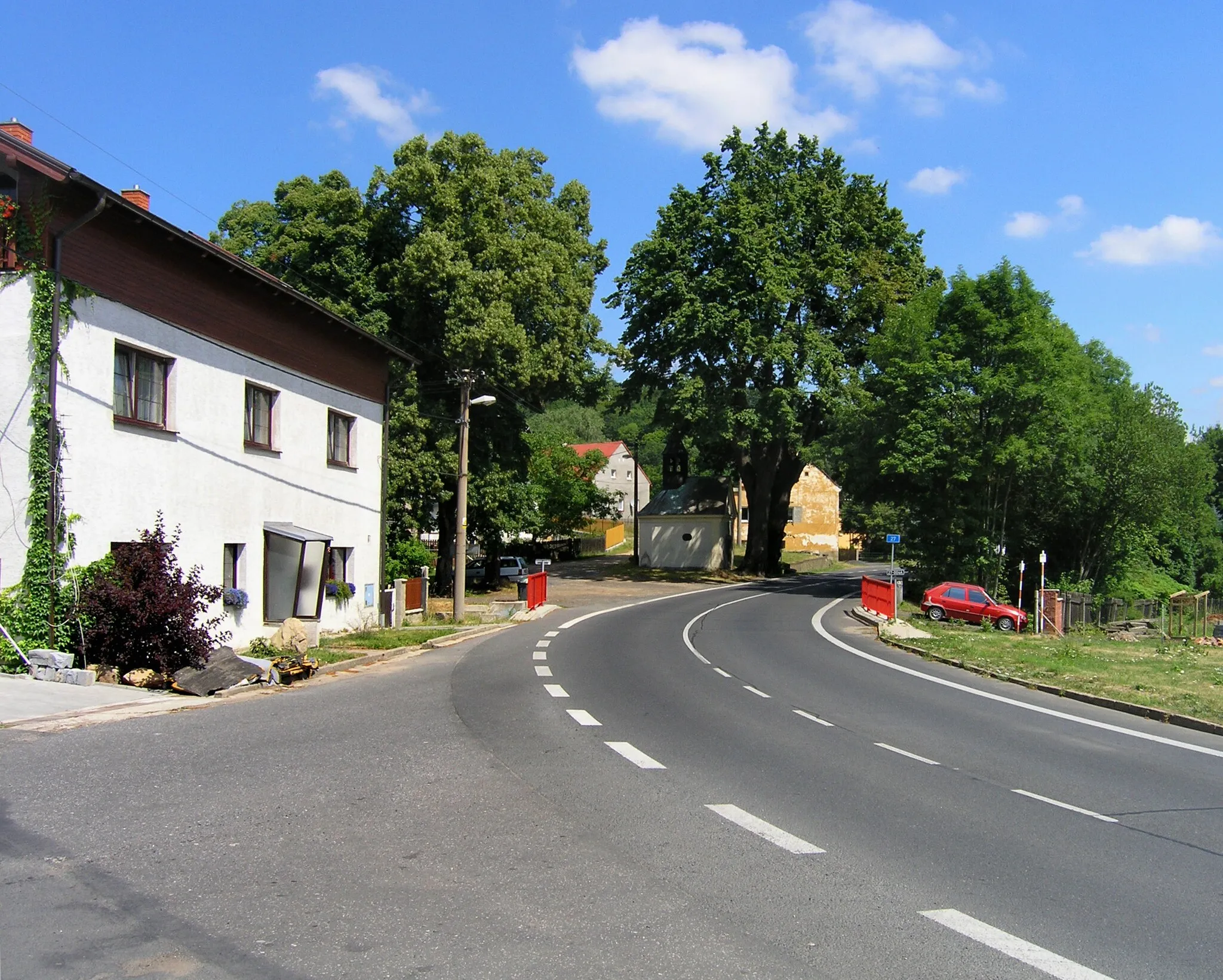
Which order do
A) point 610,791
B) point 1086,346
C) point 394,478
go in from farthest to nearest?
1. point 1086,346
2. point 394,478
3. point 610,791

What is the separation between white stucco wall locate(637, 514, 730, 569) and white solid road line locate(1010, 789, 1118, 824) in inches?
2277

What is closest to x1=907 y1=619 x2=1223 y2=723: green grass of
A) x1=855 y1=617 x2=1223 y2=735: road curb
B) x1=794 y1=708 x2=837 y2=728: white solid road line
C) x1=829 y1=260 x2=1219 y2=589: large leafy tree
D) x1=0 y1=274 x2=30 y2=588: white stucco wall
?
x1=855 y1=617 x2=1223 y2=735: road curb

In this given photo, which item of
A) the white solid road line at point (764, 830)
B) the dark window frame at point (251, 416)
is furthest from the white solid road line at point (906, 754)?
the dark window frame at point (251, 416)

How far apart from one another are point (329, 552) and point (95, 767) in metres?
16.2

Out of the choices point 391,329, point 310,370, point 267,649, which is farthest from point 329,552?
point 391,329

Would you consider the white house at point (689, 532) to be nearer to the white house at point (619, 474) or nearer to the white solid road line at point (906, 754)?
the white house at point (619, 474)

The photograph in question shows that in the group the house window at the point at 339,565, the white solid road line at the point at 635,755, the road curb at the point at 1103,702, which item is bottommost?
the road curb at the point at 1103,702

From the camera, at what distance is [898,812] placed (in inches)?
287

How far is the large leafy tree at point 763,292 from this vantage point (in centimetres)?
4891

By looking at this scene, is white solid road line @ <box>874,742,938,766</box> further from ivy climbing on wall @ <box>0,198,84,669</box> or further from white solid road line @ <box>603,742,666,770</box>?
ivy climbing on wall @ <box>0,198,84,669</box>

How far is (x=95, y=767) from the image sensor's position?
8109mm

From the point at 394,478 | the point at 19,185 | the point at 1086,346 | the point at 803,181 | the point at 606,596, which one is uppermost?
the point at 803,181

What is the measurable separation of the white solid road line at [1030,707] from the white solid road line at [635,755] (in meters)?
5.89

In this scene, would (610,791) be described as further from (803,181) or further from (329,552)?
(803,181)
